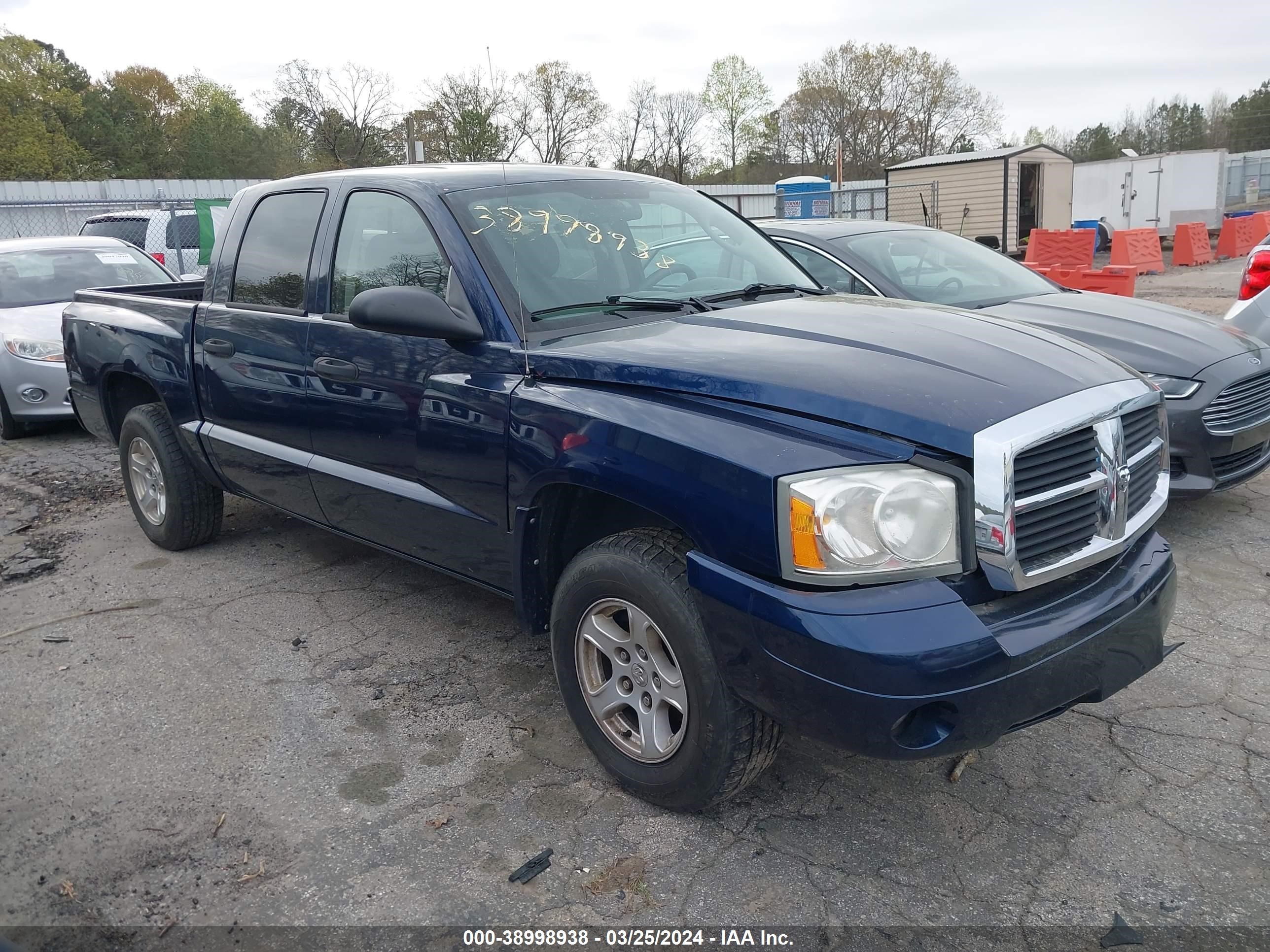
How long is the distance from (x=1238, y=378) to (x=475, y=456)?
12.8ft

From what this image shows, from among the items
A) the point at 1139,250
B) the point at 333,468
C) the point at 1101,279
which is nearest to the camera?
the point at 333,468

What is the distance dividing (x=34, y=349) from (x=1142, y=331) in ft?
27.6

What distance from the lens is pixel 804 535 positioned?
2.36 metres

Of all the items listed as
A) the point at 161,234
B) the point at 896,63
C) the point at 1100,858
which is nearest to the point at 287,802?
the point at 1100,858

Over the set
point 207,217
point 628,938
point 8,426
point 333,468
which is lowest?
point 628,938

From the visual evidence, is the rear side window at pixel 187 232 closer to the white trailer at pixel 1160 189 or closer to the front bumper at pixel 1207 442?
the front bumper at pixel 1207 442

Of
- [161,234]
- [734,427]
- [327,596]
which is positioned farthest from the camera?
[161,234]

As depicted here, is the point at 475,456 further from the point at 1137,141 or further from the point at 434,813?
the point at 1137,141

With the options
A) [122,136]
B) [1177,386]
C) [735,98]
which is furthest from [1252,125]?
[1177,386]

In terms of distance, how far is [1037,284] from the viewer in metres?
6.34

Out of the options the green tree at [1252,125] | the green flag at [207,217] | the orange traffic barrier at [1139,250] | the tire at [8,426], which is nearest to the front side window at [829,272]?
the tire at [8,426]

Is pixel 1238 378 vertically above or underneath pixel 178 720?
above

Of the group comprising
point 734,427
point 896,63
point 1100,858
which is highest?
point 896,63

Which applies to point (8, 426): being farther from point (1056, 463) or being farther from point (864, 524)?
point (1056, 463)
